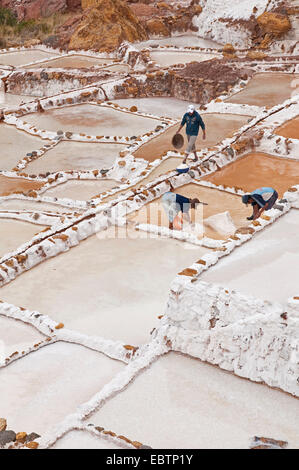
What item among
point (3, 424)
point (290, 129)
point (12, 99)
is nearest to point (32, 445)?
point (3, 424)

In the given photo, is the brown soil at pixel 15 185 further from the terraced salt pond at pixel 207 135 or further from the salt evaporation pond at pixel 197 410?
the salt evaporation pond at pixel 197 410

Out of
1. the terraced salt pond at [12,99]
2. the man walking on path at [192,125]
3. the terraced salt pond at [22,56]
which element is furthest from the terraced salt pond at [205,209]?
the terraced salt pond at [22,56]

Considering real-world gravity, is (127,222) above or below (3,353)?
above

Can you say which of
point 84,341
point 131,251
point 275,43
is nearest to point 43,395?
point 84,341

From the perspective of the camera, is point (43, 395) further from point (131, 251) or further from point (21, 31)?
point (21, 31)

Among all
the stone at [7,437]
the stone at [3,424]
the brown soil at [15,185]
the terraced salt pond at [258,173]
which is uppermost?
the terraced salt pond at [258,173]

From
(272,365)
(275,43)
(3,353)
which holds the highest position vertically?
(275,43)

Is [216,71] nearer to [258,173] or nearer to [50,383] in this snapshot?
[258,173]

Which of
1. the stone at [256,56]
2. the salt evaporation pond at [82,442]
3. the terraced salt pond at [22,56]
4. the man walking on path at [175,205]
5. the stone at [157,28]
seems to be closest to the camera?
the salt evaporation pond at [82,442]
